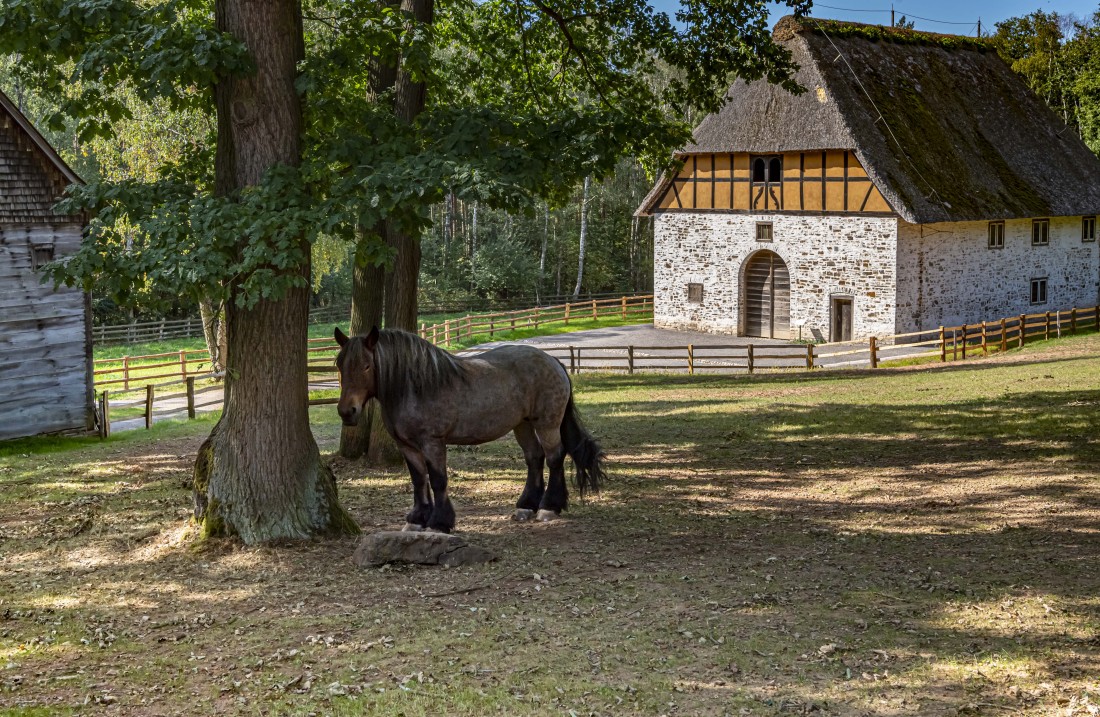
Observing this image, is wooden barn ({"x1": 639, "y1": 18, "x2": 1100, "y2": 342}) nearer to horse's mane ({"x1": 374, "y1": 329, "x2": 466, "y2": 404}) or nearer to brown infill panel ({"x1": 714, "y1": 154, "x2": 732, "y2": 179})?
brown infill panel ({"x1": 714, "y1": 154, "x2": 732, "y2": 179})

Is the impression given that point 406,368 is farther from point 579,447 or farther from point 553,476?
point 579,447

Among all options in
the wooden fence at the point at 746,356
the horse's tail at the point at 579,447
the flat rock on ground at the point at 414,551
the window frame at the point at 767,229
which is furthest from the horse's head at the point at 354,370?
the window frame at the point at 767,229

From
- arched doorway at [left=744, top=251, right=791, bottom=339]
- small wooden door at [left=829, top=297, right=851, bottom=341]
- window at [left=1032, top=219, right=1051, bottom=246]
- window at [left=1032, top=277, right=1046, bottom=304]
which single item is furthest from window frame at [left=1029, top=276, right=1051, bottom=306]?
arched doorway at [left=744, top=251, right=791, bottom=339]

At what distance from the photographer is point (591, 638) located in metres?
7.34

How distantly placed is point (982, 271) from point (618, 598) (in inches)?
A: 1257

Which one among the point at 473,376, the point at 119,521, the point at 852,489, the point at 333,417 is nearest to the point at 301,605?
the point at 473,376

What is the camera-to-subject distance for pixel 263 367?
959 cm

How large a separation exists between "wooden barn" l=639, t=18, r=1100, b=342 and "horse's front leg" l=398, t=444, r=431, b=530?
26.3 meters

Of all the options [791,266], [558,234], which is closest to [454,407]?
[791,266]

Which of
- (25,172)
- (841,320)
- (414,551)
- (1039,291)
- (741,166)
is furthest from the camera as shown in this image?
(1039,291)

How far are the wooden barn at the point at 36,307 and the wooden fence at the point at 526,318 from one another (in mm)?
17563

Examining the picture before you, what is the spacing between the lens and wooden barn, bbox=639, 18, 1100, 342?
34.5 m

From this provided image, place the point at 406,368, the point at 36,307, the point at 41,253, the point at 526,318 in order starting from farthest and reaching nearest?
the point at 526,318, the point at 36,307, the point at 41,253, the point at 406,368

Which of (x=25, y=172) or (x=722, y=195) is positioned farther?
(x=722, y=195)
